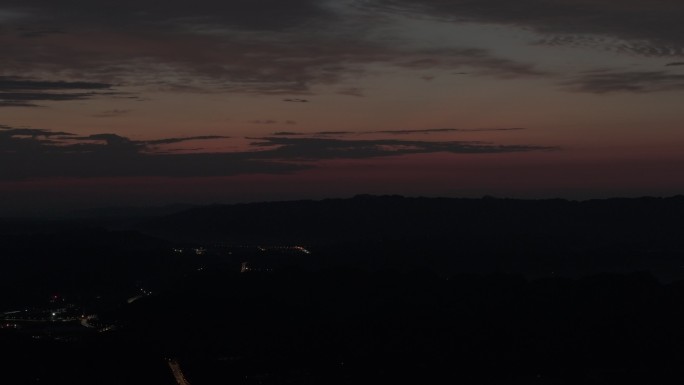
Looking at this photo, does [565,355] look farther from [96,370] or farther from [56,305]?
[56,305]

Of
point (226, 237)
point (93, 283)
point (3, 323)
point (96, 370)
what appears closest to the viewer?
point (96, 370)

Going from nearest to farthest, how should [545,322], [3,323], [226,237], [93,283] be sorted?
[545,322]
[3,323]
[93,283]
[226,237]

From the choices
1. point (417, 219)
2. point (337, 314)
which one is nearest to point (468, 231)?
point (417, 219)

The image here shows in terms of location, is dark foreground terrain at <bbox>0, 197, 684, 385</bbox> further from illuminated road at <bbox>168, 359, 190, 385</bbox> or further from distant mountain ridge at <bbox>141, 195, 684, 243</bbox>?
distant mountain ridge at <bbox>141, 195, 684, 243</bbox>

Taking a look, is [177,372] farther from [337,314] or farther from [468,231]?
[468,231]

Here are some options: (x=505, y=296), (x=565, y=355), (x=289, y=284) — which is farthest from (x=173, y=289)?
(x=565, y=355)

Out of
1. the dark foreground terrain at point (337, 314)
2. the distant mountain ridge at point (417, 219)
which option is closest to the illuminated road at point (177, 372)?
the dark foreground terrain at point (337, 314)

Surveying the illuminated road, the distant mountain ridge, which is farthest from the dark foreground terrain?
the distant mountain ridge

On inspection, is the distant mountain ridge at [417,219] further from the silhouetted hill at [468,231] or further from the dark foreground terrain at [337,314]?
the dark foreground terrain at [337,314]
